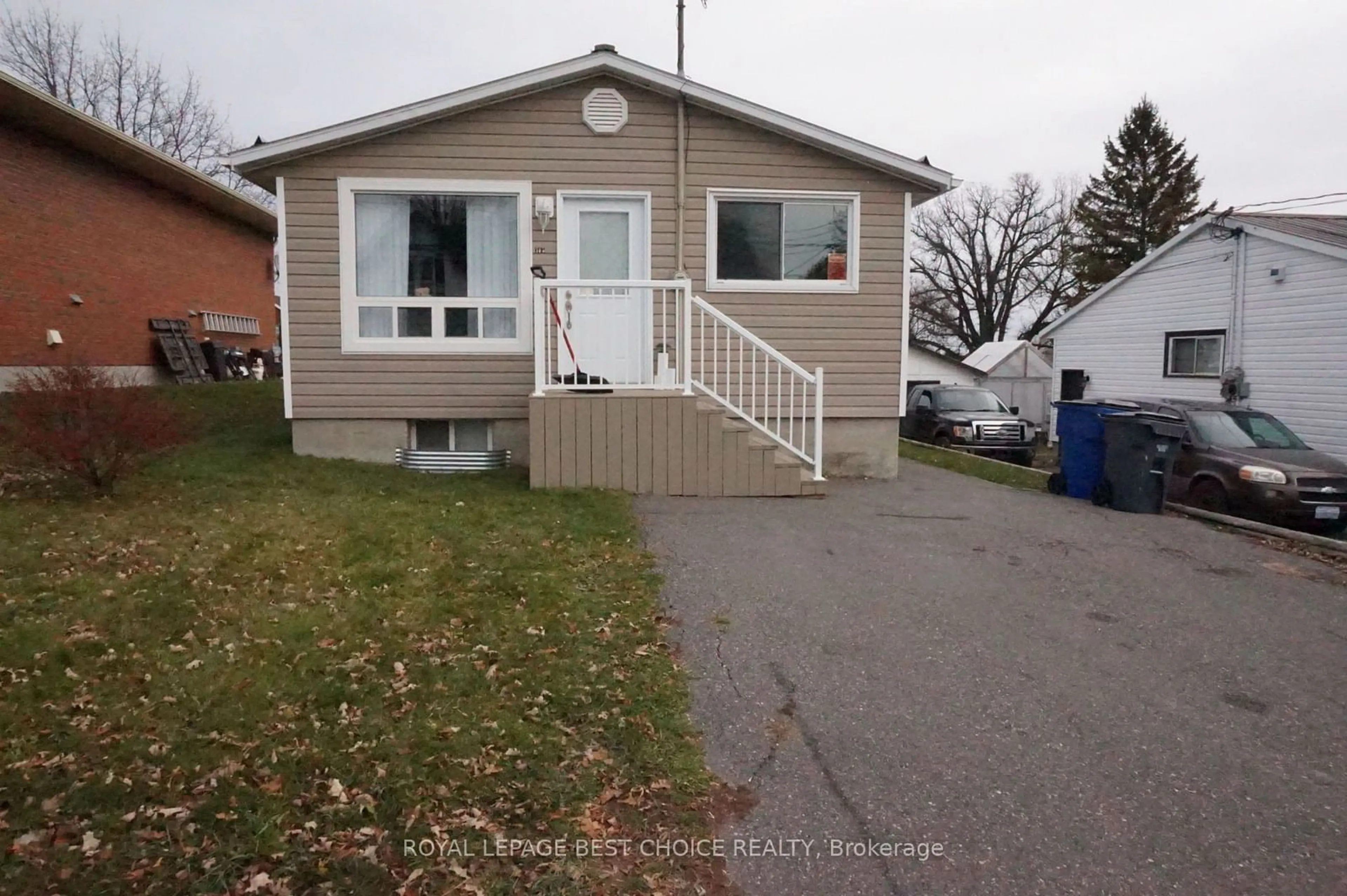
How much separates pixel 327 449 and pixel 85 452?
2.96m

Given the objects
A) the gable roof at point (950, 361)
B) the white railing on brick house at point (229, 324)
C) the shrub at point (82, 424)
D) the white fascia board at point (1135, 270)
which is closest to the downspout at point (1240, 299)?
the white fascia board at point (1135, 270)

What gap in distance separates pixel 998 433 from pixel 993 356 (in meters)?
16.9

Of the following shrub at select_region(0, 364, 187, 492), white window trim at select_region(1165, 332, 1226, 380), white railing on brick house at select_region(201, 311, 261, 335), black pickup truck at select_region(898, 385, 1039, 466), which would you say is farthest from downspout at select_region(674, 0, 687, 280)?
A: white railing on brick house at select_region(201, 311, 261, 335)

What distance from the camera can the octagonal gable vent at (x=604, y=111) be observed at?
10.1 metres

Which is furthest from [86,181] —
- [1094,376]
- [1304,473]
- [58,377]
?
[1094,376]

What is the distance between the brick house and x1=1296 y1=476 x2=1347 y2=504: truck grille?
49.3 ft

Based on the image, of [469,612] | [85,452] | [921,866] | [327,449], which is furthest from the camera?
[327,449]

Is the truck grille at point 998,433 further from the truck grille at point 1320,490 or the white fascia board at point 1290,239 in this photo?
the truck grille at point 1320,490

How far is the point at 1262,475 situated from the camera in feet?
33.7

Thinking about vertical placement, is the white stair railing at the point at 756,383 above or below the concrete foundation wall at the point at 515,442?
above

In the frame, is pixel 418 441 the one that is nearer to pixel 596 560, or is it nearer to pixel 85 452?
pixel 85 452

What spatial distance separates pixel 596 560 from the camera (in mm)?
6465

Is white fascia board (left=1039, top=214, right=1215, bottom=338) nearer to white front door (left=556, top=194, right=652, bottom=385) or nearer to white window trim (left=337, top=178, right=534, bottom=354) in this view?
white front door (left=556, top=194, right=652, bottom=385)

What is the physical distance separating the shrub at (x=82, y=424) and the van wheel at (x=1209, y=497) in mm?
10667
